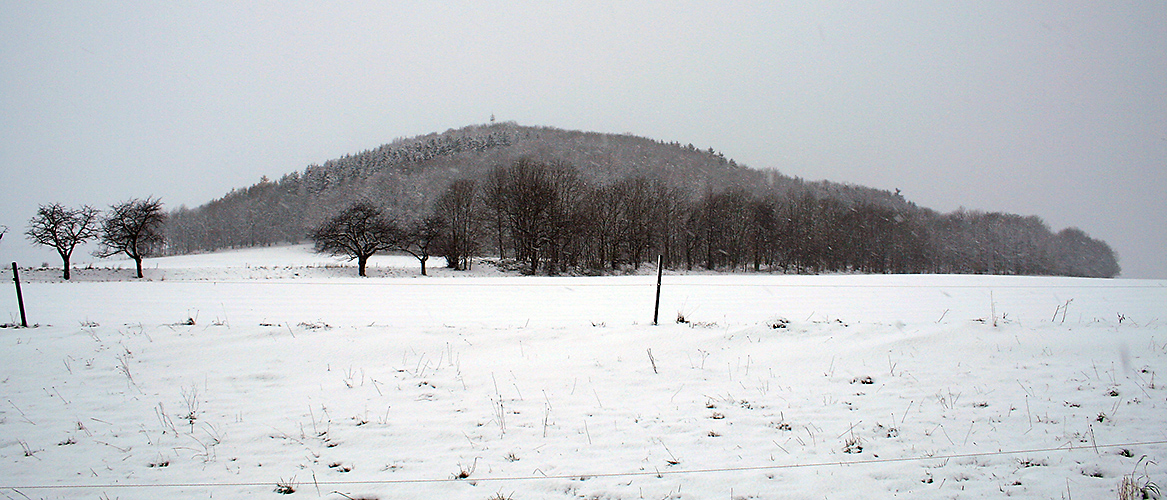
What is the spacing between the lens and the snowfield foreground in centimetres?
414

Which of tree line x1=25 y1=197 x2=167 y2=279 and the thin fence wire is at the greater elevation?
tree line x1=25 y1=197 x2=167 y2=279

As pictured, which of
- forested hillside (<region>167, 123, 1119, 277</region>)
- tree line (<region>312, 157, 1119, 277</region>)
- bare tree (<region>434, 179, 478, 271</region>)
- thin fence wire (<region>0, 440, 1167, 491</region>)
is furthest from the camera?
bare tree (<region>434, 179, 478, 271</region>)

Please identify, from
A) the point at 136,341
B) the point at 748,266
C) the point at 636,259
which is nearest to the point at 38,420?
the point at 136,341

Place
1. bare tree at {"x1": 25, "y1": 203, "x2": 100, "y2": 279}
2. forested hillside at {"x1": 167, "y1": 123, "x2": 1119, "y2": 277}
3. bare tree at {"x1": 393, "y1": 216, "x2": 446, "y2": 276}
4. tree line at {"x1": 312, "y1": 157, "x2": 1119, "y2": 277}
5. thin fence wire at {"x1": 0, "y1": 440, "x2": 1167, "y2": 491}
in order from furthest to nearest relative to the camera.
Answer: forested hillside at {"x1": 167, "y1": 123, "x2": 1119, "y2": 277} → tree line at {"x1": 312, "y1": 157, "x2": 1119, "y2": 277} → bare tree at {"x1": 393, "y1": 216, "x2": 446, "y2": 276} → bare tree at {"x1": 25, "y1": 203, "x2": 100, "y2": 279} → thin fence wire at {"x1": 0, "y1": 440, "x2": 1167, "y2": 491}

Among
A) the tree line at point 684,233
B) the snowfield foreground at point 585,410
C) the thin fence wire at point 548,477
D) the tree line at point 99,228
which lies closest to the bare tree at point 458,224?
the tree line at point 684,233

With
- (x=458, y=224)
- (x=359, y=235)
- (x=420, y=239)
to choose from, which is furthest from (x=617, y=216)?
(x=359, y=235)

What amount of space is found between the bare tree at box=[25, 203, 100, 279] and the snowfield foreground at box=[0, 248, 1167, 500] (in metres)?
39.3

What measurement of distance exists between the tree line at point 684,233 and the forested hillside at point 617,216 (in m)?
0.22

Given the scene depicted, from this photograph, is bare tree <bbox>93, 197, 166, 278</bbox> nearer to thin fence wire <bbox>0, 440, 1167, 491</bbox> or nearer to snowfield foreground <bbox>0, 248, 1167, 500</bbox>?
snowfield foreground <bbox>0, 248, 1167, 500</bbox>

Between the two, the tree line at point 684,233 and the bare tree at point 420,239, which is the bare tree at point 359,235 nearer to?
the tree line at point 684,233

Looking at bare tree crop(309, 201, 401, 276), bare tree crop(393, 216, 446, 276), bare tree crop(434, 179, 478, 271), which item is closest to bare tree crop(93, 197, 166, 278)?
bare tree crop(309, 201, 401, 276)

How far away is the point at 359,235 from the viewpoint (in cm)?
4241

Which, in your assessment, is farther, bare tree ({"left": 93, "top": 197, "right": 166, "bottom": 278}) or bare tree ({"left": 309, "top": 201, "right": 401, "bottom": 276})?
bare tree ({"left": 309, "top": 201, "right": 401, "bottom": 276})

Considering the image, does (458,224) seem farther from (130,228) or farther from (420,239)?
(130,228)
